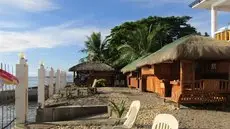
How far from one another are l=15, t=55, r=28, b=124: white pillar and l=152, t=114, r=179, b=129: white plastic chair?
6.08 meters

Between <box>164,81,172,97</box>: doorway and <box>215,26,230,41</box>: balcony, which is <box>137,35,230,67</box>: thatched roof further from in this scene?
<box>164,81,172,97</box>: doorway

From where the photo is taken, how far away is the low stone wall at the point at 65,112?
541 inches

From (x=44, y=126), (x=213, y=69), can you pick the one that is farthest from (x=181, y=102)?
(x=44, y=126)

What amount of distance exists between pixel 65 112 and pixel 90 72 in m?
30.4

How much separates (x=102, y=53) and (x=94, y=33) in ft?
9.15

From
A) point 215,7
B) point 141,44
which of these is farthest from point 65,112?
point 141,44

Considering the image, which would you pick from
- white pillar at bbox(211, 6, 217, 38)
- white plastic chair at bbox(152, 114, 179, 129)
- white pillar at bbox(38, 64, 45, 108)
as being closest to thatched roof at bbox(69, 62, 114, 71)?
white pillar at bbox(211, 6, 217, 38)

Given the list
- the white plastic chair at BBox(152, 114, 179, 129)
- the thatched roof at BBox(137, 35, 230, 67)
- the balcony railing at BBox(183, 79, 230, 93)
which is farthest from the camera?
the balcony railing at BBox(183, 79, 230, 93)

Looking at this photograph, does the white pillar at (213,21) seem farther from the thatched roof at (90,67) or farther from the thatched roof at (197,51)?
the thatched roof at (90,67)

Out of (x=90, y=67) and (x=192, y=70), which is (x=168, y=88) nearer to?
(x=192, y=70)

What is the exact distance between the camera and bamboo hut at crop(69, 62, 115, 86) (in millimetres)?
43781

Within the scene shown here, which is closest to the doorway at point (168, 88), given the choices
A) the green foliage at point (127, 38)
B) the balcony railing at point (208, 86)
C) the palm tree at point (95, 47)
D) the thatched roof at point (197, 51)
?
the thatched roof at point (197, 51)

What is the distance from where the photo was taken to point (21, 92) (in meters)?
12.3

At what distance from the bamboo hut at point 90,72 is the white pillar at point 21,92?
3029 centimetres
